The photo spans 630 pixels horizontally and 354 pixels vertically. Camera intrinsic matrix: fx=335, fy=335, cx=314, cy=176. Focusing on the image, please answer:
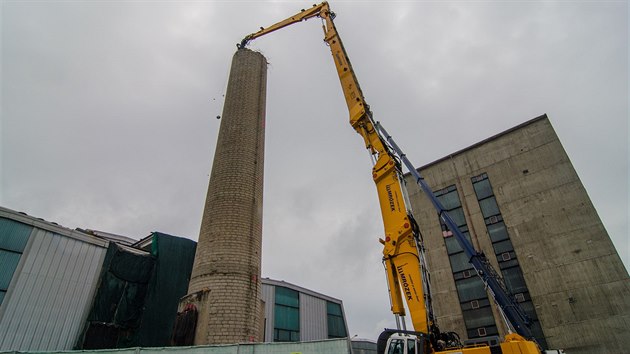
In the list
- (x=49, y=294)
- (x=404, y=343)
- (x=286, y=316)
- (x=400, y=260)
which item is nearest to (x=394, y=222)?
(x=400, y=260)

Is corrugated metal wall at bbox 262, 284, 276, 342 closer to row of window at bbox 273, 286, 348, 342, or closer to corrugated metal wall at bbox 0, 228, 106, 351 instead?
row of window at bbox 273, 286, 348, 342

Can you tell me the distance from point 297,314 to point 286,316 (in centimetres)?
98

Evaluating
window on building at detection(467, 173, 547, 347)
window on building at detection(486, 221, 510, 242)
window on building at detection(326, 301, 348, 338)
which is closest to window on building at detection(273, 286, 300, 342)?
window on building at detection(326, 301, 348, 338)

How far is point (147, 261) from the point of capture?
53.4ft

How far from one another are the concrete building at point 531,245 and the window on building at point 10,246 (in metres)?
24.2

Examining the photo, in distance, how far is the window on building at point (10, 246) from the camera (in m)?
11.6

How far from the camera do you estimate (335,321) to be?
80.6ft

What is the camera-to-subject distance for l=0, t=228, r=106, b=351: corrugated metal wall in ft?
38.0

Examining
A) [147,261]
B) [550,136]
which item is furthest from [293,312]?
[550,136]

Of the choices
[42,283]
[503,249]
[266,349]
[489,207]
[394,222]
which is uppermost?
[489,207]

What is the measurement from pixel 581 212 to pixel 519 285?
19.4 ft

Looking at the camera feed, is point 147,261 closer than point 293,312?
Yes

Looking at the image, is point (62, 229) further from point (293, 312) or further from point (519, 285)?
point (519, 285)

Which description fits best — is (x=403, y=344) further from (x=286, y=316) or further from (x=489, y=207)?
(x=489, y=207)
